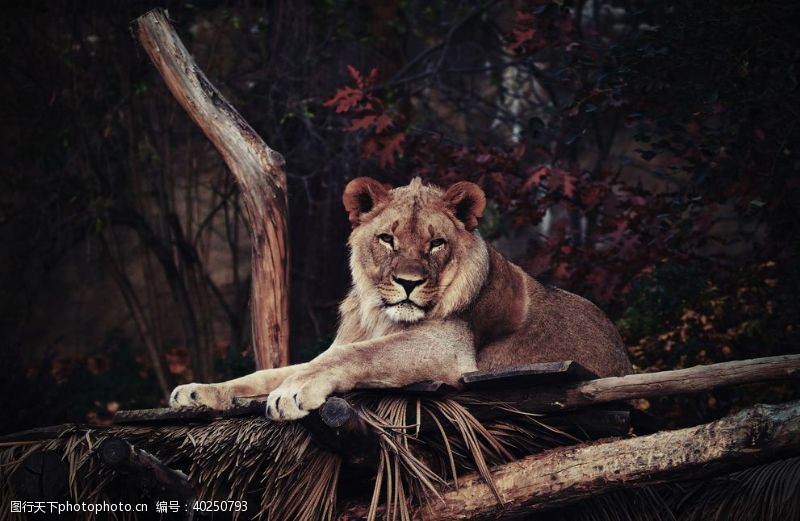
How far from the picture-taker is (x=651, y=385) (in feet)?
15.1

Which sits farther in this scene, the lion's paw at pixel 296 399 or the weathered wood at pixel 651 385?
the lion's paw at pixel 296 399

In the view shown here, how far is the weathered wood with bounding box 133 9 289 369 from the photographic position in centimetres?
666

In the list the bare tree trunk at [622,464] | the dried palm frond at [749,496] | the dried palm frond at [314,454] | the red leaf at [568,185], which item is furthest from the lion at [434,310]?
the red leaf at [568,185]

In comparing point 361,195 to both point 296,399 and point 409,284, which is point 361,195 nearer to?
point 409,284

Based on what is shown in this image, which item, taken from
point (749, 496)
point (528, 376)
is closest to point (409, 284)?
point (528, 376)

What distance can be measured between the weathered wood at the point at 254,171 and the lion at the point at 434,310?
2.60 ft

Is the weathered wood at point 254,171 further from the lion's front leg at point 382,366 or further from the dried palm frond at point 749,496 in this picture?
the dried palm frond at point 749,496

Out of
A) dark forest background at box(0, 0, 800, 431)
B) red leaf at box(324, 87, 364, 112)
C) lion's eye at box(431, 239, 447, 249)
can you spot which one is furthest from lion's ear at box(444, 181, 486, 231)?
red leaf at box(324, 87, 364, 112)

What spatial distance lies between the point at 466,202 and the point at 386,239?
52 cm

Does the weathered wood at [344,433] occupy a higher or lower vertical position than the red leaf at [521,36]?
lower

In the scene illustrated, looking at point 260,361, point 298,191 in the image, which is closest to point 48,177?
point 298,191

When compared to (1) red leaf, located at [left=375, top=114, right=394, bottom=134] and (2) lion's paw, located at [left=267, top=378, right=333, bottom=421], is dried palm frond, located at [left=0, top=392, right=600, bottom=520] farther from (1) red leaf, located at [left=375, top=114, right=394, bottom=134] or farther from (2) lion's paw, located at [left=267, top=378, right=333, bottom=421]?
(1) red leaf, located at [left=375, top=114, right=394, bottom=134]

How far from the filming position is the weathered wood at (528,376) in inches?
184

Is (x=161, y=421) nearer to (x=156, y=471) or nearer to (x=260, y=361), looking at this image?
(x=156, y=471)
